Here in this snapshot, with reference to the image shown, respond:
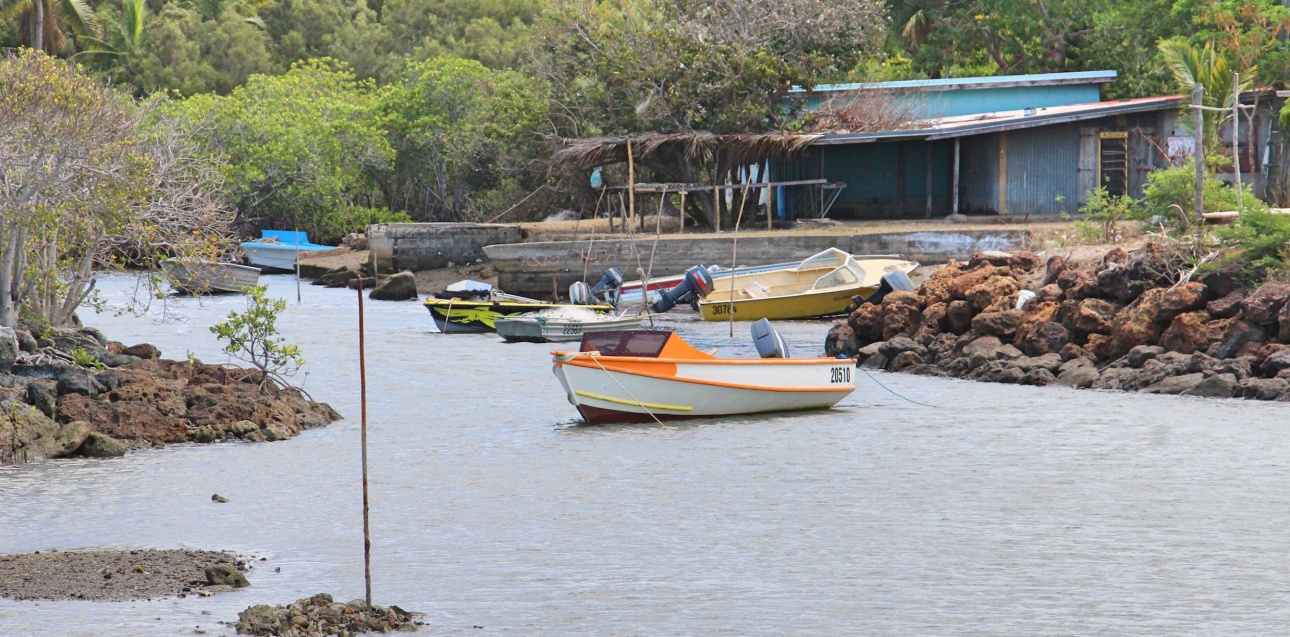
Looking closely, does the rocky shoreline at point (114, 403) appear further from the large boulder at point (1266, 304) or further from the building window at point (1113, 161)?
the building window at point (1113, 161)

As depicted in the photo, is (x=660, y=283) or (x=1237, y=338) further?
(x=660, y=283)

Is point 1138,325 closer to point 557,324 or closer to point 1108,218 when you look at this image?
point 1108,218

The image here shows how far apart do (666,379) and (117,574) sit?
8.57m

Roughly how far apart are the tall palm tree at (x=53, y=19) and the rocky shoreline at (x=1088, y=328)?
94.5 feet

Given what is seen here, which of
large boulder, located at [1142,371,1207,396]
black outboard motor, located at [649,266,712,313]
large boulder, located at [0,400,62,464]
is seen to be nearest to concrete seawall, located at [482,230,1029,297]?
black outboard motor, located at [649,266,712,313]

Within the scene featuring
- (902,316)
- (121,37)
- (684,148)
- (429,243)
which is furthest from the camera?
(121,37)

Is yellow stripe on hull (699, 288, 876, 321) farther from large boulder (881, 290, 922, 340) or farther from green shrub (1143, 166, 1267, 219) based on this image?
green shrub (1143, 166, 1267, 219)

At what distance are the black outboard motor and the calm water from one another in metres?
10.6

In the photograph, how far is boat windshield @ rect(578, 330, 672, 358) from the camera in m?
17.8

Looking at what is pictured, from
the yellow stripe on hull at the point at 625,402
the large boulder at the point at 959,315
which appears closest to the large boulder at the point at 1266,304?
the large boulder at the point at 959,315

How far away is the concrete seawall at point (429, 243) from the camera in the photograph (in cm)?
4225

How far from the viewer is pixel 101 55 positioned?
167 ft

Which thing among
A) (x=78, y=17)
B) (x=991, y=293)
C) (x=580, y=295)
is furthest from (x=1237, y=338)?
(x=78, y=17)

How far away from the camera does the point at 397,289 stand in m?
39.6
